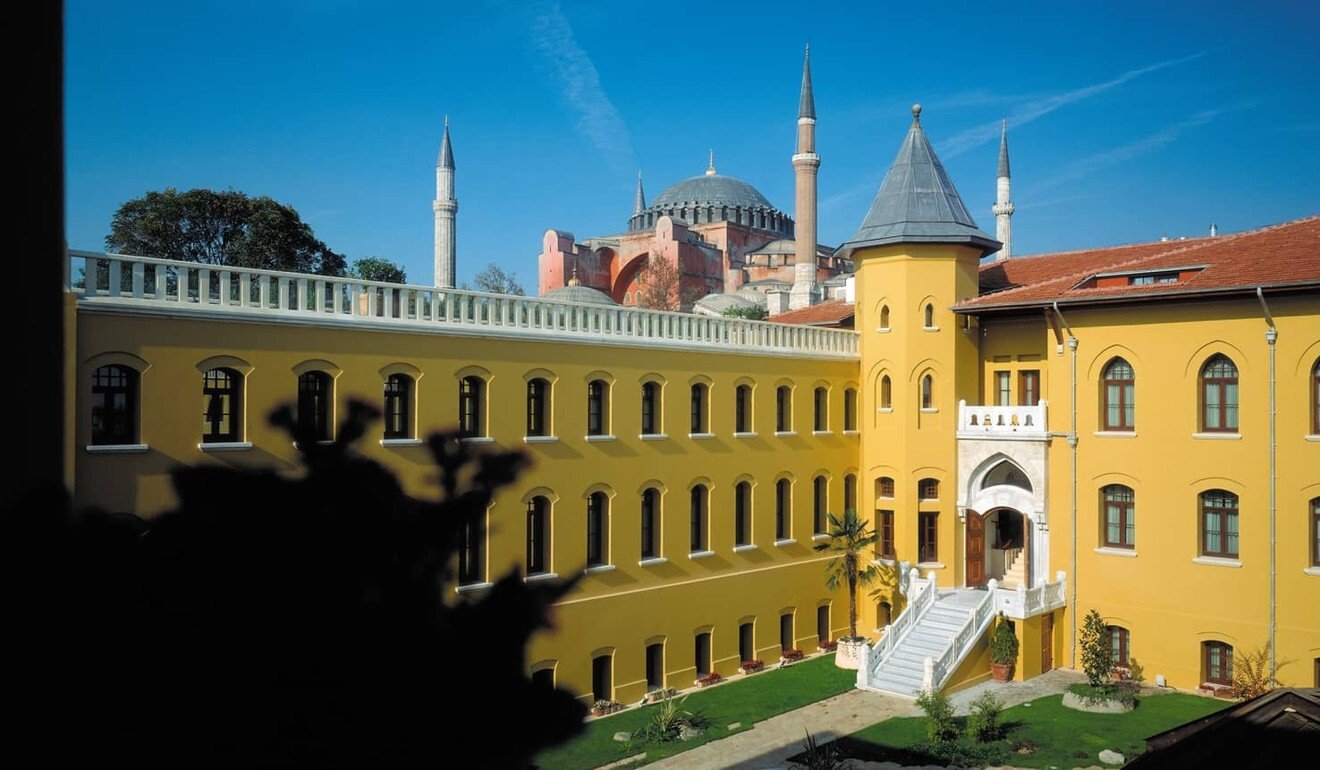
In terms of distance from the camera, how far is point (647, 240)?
70312mm

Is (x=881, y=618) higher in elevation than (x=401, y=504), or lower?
lower

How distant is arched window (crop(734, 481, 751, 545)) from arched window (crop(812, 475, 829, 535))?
7.86 ft

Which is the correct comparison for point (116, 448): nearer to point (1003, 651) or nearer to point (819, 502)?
point (819, 502)

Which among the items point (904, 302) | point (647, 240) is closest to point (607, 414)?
point (904, 302)

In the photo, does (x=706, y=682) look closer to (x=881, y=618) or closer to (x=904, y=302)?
(x=881, y=618)

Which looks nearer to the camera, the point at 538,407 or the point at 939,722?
the point at 939,722

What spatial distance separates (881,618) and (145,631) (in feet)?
82.1

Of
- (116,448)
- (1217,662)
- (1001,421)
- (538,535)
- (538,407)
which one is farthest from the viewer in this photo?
(1001,421)

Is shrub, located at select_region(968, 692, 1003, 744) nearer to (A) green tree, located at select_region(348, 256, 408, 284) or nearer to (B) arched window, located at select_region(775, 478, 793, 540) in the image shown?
(B) arched window, located at select_region(775, 478, 793, 540)

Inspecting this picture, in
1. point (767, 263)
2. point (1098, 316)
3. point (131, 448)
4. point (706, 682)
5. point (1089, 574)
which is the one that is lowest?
point (706, 682)

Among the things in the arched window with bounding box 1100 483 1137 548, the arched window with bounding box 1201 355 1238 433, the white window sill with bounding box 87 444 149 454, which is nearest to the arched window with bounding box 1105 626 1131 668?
the arched window with bounding box 1100 483 1137 548

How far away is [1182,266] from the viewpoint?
838 inches

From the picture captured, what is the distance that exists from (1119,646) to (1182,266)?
8679 mm

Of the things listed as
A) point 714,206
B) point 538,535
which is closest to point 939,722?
point 538,535
